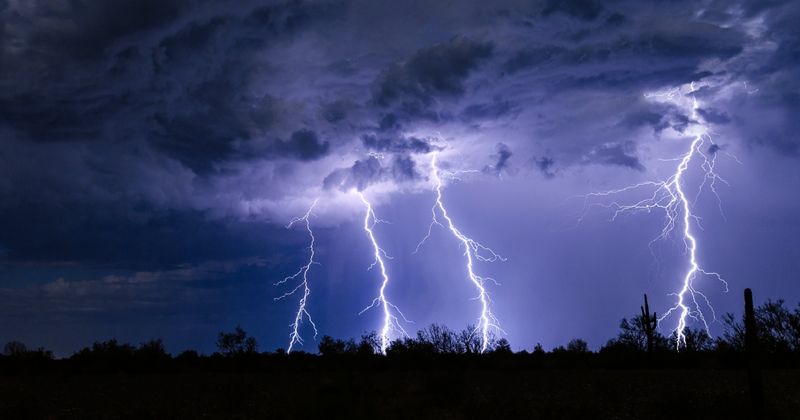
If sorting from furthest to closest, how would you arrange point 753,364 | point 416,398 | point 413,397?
point 413,397, point 416,398, point 753,364

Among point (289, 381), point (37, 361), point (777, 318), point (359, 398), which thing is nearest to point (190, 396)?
point (289, 381)

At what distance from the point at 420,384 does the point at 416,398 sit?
3.65 metres

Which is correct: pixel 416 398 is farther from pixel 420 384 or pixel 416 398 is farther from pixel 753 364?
pixel 753 364

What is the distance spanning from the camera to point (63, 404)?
68.4 feet

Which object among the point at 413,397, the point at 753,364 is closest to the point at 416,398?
the point at 413,397

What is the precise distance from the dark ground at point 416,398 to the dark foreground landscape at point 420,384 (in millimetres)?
→ 48

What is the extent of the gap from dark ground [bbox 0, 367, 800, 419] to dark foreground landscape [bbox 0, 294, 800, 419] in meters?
0.05

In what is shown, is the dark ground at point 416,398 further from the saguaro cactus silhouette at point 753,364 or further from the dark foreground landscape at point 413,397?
the saguaro cactus silhouette at point 753,364

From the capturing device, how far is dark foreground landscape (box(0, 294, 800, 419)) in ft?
57.6

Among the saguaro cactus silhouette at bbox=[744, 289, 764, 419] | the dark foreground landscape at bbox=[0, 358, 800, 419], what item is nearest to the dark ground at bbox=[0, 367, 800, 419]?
the dark foreground landscape at bbox=[0, 358, 800, 419]

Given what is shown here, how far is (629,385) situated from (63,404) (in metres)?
18.5

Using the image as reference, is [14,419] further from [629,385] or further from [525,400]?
[629,385]

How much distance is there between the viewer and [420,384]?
79.8 feet

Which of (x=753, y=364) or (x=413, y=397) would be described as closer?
(x=753, y=364)
